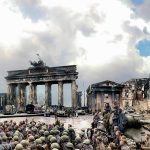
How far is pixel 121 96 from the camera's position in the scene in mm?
124062

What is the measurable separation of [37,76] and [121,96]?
2141cm

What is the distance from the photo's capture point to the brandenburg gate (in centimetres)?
11225

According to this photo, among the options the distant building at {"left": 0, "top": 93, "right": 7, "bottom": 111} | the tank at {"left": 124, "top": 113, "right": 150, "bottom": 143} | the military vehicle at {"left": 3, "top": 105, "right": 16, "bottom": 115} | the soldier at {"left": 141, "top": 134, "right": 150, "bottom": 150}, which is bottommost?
the soldier at {"left": 141, "top": 134, "right": 150, "bottom": 150}

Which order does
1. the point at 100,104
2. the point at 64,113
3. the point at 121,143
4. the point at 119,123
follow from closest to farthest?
the point at 121,143 < the point at 119,123 < the point at 64,113 < the point at 100,104

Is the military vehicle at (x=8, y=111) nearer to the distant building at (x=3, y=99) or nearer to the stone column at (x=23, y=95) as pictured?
the stone column at (x=23, y=95)

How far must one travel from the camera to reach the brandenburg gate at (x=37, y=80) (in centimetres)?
11225

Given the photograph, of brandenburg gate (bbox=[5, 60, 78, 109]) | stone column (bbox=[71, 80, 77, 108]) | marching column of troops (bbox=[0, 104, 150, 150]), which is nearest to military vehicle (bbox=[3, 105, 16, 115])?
brandenburg gate (bbox=[5, 60, 78, 109])

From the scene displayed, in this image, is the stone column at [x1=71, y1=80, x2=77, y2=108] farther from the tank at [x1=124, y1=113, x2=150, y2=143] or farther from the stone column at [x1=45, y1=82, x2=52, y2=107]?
the tank at [x1=124, y1=113, x2=150, y2=143]

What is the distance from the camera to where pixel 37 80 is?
118 metres

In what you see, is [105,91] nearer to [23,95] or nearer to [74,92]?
[74,92]

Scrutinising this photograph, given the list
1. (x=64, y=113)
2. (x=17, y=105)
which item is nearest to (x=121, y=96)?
(x=17, y=105)

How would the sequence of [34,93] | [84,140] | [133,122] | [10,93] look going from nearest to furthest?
1. [84,140]
2. [133,122]
3. [34,93]
4. [10,93]

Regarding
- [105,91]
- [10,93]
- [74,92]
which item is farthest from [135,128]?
[10,93]

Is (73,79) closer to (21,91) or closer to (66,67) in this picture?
(66,67)
